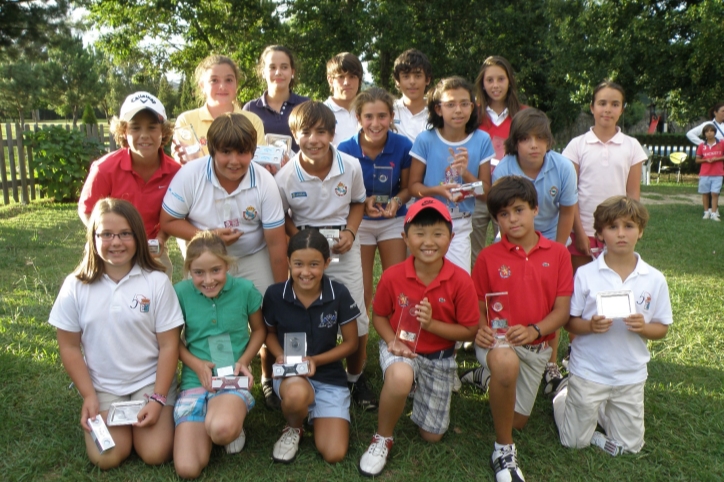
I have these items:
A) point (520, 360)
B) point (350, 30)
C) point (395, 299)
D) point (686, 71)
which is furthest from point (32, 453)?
point (350, 30)

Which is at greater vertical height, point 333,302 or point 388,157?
point 388,157

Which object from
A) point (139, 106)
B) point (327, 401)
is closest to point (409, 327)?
point (327, 401)

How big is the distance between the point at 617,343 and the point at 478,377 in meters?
1.07

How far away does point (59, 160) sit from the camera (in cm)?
1138

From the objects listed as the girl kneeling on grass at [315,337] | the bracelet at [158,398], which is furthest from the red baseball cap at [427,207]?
the bracelet at [158,398]

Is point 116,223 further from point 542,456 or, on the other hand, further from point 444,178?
point 542,456

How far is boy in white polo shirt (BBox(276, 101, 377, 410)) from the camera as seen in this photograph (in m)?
3.53

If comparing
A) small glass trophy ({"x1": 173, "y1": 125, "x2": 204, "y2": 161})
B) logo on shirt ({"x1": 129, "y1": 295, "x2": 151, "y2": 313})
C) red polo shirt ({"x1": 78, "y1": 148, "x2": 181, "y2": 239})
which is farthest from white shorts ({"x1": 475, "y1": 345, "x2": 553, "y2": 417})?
small glass trophy ({"x1": 173, "y1": 125, "x2": 204, "y2": 161})

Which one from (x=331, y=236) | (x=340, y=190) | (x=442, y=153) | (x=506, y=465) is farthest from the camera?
(x=442, y=153)

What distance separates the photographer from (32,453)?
3.11 m

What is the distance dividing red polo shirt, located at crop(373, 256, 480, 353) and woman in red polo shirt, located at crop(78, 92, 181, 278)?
4.84 ft

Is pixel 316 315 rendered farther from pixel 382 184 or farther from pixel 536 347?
pixel 536 347

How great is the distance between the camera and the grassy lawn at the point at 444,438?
117 inches

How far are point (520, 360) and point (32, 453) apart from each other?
2.76 meters
